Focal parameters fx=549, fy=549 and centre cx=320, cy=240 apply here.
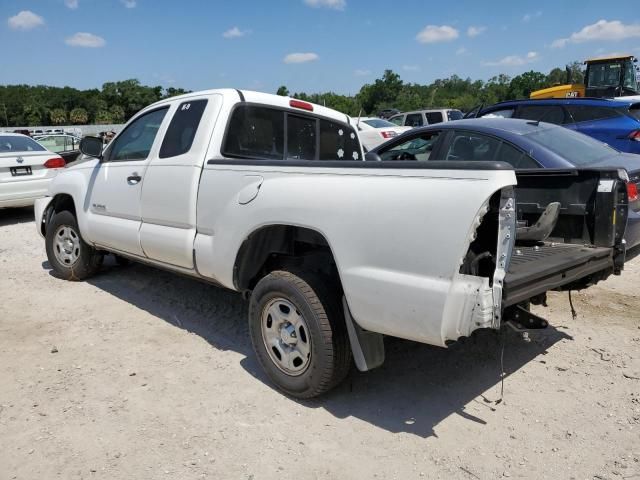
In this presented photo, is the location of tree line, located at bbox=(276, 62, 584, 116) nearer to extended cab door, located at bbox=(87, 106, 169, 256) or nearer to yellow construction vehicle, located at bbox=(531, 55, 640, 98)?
yellow construction vehicle, located at bbox=(531, 55, 640, 98)

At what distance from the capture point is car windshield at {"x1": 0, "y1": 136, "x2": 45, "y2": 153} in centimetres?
1006

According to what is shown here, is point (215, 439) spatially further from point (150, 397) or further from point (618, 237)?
point (618, 237)

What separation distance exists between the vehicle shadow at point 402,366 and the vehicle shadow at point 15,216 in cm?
586

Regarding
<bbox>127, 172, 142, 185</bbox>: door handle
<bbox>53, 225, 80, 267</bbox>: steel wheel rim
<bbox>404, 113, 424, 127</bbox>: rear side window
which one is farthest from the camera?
<bbox>404, 113, 424, 127</bbox>: rear side window

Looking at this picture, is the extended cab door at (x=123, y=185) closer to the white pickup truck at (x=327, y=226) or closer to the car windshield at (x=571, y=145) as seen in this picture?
the white pickup truck at (x=327, y=226)

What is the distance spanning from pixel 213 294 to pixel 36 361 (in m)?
1.85

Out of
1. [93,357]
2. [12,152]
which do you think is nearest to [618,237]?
[93,357]

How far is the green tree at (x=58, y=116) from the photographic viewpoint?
237 ft

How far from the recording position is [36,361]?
4.21 meters

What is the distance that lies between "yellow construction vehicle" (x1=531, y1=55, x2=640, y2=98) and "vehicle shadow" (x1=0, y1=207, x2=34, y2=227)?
16.9 metres

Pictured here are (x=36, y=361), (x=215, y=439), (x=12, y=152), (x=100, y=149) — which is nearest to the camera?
(x=215, y=439)

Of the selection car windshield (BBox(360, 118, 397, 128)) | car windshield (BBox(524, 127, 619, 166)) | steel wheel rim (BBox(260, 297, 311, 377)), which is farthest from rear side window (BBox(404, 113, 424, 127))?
steel wheel rim (BBox(260, 297, 311, 377))

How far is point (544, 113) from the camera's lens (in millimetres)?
9617

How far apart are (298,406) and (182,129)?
2.48 metres
